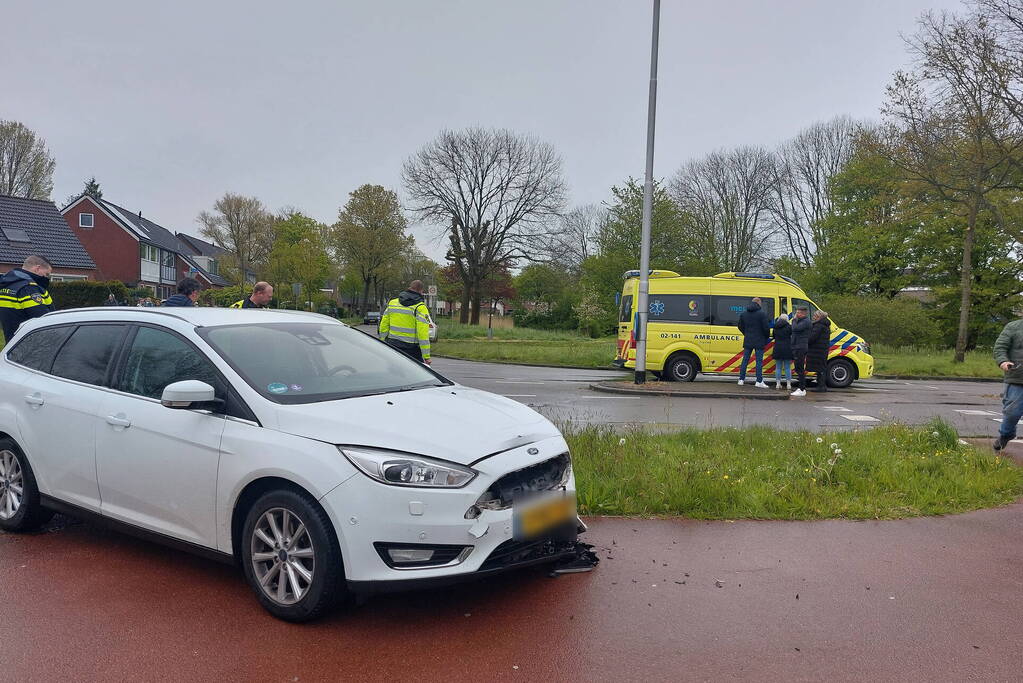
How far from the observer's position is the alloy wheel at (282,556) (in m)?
3.68

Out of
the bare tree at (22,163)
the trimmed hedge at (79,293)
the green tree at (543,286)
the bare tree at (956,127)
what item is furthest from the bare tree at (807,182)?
the bare tree at (22,163)

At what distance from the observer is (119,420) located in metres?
4.43

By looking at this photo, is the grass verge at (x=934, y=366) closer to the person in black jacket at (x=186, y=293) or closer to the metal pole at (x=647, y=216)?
the metal pole at (x=647, y=216)

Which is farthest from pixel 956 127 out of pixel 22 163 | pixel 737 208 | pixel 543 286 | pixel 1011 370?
pixel 22 163

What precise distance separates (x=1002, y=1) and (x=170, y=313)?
19.2 metres

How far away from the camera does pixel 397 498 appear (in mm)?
3529

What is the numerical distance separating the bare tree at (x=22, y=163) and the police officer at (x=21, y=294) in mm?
54943

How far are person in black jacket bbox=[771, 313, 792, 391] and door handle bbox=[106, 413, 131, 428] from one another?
12643 millimetres

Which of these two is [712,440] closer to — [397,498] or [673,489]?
[673,489]

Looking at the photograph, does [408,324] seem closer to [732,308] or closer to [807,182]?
[732,308]

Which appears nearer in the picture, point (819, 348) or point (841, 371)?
point (819, 348)

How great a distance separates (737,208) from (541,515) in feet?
159

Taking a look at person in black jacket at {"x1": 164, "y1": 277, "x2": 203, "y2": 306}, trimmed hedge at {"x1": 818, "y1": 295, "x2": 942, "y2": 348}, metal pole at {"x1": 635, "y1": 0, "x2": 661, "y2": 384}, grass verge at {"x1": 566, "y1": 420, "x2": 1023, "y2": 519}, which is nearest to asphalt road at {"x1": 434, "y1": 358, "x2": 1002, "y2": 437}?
metal pole at {"x1": 635, "y1": 0, "x2": 661, "y2": 384}

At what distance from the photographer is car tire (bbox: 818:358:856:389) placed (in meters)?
16.3
